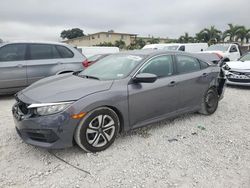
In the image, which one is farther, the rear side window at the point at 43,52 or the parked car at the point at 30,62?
the rear side window at the point at 43,52

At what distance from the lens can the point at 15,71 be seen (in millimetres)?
5832

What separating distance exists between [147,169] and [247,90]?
6.10 metres

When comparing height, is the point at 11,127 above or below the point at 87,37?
below

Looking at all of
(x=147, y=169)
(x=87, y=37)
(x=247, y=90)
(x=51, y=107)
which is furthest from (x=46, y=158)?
(x=87, y=37)

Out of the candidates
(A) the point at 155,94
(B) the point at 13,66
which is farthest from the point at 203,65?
(B) the point at 13,66

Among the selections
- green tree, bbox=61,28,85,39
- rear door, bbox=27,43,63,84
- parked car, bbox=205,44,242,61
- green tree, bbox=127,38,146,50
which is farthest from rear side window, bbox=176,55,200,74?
green tree, bbox=61,28,85,39

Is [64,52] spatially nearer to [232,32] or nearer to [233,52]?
[233,52]

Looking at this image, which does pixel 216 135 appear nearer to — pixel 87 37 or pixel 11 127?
pixel 11 127

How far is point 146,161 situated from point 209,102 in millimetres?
2413

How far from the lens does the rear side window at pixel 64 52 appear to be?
6.54m

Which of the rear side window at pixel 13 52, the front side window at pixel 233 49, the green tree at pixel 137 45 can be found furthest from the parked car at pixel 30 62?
the green tree at pixel 137 45

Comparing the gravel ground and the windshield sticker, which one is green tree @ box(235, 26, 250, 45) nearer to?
the gravel ground

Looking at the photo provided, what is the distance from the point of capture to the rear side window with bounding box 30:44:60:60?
20.2ft

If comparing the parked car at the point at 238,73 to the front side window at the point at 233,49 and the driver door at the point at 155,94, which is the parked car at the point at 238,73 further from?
the front side window at the point at 233,49
